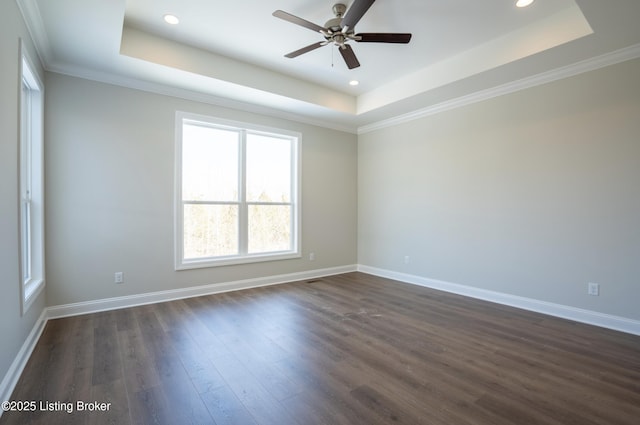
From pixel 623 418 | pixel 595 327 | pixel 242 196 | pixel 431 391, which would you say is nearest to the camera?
pixel 623 418

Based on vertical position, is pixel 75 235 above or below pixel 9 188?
below

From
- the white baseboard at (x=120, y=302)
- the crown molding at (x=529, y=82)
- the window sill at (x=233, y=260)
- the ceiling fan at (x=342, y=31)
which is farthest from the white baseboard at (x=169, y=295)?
the ceiling fan at (x=342, y=31)

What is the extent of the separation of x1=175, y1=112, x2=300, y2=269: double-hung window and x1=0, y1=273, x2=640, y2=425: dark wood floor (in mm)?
1034

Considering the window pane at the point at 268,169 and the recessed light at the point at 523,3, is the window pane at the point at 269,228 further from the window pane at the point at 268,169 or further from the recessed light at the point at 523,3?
the recessed light at the point at 523,3

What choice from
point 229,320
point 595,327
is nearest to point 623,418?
point 595,327

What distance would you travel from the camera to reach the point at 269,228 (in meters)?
5.05

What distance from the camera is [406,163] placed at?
519cm

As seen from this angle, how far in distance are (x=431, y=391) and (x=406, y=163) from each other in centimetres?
384

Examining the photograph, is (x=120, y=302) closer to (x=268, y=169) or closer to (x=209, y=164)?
(x=209, y=164)

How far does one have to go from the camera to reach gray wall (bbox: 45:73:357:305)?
3.36 m

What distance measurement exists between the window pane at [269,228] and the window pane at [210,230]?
293mm

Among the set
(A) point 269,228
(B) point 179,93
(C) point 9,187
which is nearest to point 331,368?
(C) point 9,187

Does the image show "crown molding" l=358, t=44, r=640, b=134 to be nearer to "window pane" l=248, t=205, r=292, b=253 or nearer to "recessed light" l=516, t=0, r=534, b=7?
"recessed light" l=516, t=0, r=534, b=7

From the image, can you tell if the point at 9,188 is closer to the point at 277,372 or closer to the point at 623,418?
the point at 277,372
